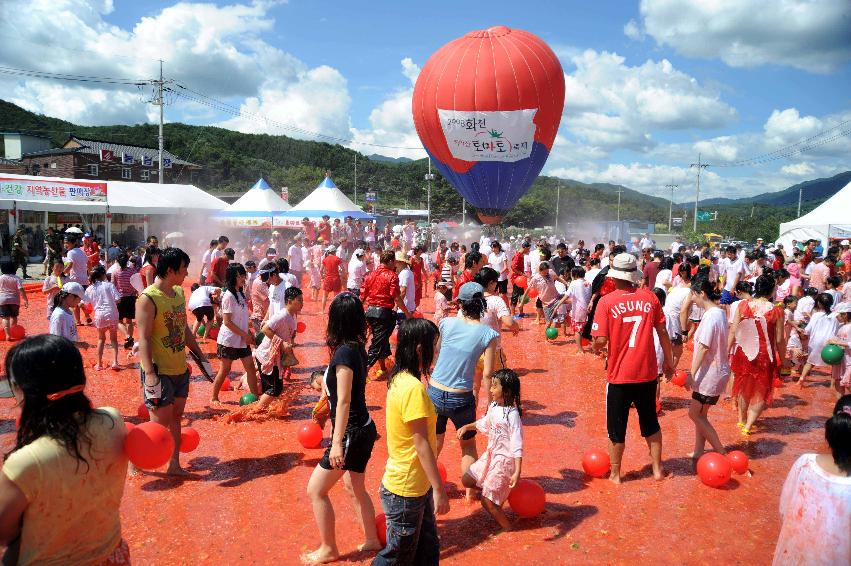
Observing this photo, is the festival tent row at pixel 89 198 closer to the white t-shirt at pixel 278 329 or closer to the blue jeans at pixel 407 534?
the white t-shirt at pixel 278 329

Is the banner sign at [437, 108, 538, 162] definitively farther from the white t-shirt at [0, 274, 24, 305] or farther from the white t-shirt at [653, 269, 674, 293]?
the white t-shirt at [0, 274, 24, 305]

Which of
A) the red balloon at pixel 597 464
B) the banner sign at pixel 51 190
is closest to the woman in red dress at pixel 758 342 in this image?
the red balloon at pixel 597 464

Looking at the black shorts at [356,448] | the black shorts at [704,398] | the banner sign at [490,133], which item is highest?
the banner sign at [490,133]

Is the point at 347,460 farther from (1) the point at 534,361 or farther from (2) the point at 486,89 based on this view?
(2) the point at 486,89

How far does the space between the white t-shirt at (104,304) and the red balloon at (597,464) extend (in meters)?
7.37

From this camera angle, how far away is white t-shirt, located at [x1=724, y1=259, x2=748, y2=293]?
50.0 ft

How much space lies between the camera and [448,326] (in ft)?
15.4

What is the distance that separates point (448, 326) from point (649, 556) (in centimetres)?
229

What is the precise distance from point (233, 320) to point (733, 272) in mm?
13758

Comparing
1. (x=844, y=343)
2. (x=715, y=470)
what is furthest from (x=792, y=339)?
(x=715, y=470)

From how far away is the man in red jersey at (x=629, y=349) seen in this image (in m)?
5.04

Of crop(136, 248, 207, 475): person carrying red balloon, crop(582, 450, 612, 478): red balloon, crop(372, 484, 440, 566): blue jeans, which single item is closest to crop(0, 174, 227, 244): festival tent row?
crop(136, 248, 207, 475): person carrying red balloon

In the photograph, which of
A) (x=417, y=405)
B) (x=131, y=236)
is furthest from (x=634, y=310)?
(x=131, y=236)

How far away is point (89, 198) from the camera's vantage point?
968 inches
